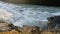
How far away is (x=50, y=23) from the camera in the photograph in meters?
1.29

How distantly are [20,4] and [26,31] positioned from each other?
61.2 inches

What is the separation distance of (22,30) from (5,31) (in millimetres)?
144

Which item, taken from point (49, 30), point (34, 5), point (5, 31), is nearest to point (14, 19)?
point (5, 31)

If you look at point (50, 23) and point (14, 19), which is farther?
point (14, 19)

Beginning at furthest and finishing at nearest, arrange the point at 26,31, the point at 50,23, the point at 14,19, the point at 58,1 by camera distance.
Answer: the point at 58,1
the point at 14,19
the point at 50,23
the point at 26,31

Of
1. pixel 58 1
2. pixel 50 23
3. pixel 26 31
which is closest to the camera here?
pixel 26 31

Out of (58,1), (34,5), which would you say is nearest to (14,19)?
(34,5)

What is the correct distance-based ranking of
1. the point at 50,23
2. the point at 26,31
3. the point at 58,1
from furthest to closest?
the point at 58,1
the point at 50,23
the point at 26,31

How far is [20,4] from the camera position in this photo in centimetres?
263

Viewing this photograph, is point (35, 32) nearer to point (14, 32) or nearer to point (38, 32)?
point (38, 32)

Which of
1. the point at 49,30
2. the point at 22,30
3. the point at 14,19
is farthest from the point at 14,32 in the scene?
the point at 14,19

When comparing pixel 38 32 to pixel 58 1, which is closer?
pixel 38 32

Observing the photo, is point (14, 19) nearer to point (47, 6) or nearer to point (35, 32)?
point (35, 32)

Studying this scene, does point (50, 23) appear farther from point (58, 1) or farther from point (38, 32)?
point (58, 1)
